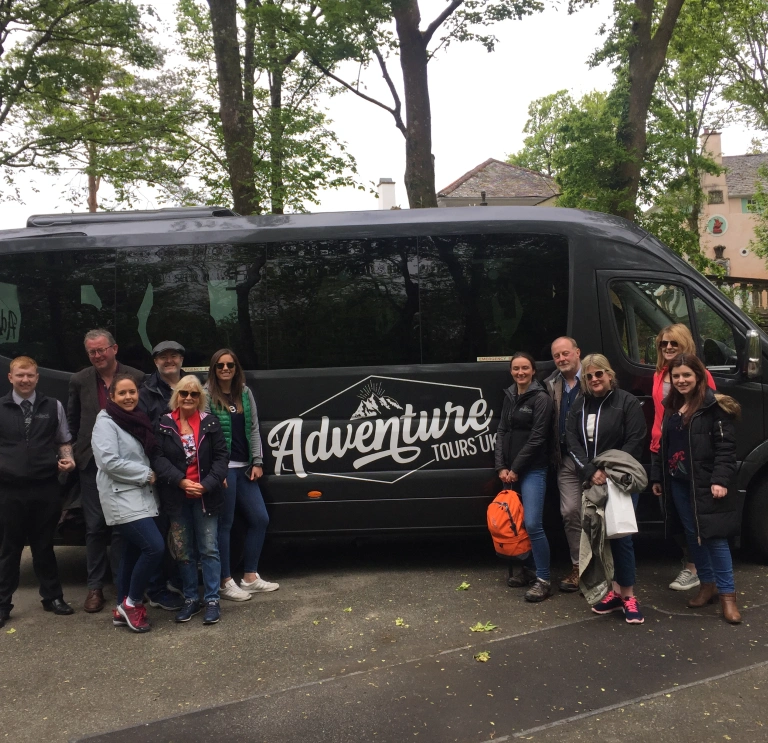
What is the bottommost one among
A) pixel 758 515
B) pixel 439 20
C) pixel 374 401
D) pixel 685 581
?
pixel 685 581

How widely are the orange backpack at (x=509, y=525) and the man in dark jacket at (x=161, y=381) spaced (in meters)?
2.44

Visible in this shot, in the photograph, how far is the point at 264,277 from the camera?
5973 mm

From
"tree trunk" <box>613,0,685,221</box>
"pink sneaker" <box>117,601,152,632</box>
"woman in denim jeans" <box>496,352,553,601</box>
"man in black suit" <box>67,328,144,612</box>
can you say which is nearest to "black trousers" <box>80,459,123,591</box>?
"man in black suit" <box>67,328,144,612</box>

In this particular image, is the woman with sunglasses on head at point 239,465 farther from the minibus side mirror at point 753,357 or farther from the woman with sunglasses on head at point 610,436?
the minibus side mirror at point 753,357

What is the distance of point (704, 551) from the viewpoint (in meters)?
5.11

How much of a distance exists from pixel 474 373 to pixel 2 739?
375cm

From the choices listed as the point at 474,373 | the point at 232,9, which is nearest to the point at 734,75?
the point at 232,9

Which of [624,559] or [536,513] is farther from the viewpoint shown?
[536,513]

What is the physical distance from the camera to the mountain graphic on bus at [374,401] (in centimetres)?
590

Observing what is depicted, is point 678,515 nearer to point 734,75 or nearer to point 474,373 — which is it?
point 474,373

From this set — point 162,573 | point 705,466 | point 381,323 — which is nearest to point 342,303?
point 381,323

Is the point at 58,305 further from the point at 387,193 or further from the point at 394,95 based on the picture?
the point at 387,193

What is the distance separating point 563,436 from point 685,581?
4.59 feet

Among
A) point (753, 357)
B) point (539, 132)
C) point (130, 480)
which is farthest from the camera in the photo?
point (539, 132)
